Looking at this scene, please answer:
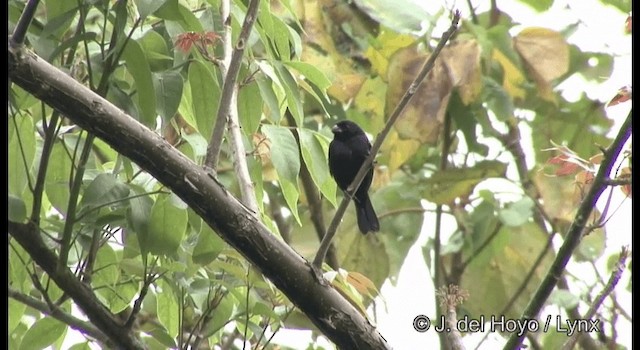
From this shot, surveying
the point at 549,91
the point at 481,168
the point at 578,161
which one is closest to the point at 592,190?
the point at 578,161

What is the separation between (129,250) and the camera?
191 centimetres

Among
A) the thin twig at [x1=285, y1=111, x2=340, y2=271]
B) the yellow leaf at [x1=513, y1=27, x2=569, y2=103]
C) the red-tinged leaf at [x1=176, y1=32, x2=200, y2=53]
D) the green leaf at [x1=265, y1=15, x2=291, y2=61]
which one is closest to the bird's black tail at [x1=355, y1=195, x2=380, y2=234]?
the thin twig at [x1=285, y1=111, x2=340, y2=271]

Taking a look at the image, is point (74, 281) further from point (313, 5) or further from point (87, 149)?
point (313, 5)

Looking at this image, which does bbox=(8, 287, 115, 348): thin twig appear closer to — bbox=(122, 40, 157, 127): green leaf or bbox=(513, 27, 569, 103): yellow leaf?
bbox=(122, 40, 157, 127): green leaf

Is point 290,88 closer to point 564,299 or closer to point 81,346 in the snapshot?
point 81,346

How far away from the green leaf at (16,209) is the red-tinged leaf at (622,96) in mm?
1097

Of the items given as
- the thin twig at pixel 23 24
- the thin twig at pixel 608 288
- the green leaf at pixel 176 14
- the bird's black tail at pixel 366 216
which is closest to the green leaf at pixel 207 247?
the green leaf at pixel 176 14

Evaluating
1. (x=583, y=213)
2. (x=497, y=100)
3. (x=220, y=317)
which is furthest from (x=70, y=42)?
(x=497, y=100)

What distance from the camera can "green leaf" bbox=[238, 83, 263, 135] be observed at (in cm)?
195

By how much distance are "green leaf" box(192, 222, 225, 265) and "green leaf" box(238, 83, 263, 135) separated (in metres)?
0.30

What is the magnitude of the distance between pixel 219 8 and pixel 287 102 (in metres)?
0.26

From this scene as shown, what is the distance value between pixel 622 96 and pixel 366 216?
1643mm

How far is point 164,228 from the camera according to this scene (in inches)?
66.1

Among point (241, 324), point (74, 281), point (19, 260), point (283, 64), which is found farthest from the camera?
point (241, 324)
